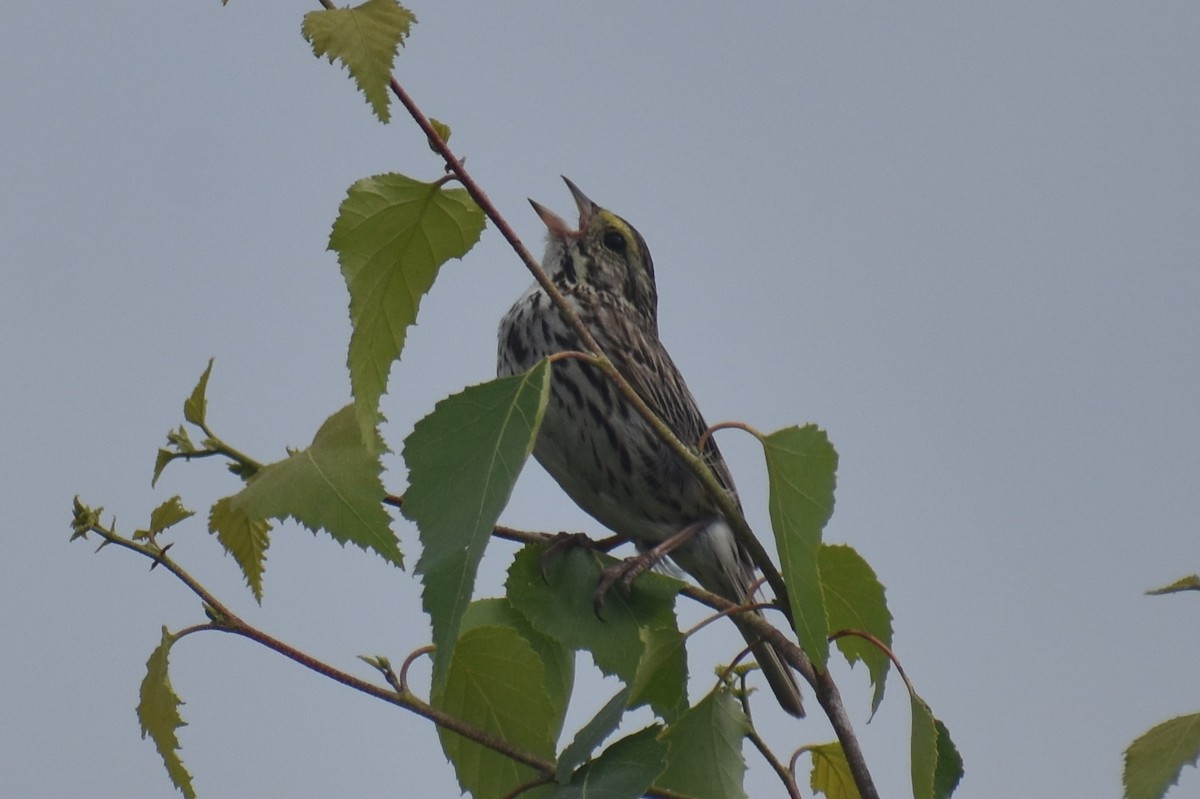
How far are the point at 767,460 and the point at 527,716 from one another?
672mm

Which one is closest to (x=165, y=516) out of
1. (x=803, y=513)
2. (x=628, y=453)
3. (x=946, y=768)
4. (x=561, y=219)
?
(x=803, y=513)

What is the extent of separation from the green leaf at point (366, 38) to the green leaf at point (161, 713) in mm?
1156

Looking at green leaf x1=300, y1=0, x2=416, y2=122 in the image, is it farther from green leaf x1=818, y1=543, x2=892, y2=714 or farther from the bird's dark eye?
the bird's dark eye

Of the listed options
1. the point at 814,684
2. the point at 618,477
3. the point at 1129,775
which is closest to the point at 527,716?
the point at 814,684

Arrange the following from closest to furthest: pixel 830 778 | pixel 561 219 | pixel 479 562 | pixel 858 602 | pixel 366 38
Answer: pixel 479 562 < pixel 366 38 < pixel 858 602 < pixel 830 778 < pixel 561 219

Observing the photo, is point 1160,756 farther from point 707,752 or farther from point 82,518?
point 82,518

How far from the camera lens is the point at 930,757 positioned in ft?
8.28

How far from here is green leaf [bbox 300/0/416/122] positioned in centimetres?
223

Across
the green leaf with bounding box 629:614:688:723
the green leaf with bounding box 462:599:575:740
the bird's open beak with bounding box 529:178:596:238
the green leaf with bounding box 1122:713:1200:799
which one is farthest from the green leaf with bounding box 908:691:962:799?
the bird's open beak with bounding box 529:178:596:238

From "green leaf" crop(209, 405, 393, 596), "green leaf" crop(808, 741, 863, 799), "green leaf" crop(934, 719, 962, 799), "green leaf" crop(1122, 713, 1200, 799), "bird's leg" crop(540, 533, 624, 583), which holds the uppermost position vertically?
"green leaf" crop(209, 405, 393, 596)

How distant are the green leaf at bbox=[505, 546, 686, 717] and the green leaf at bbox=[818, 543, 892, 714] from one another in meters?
0.32

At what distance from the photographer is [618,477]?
16.9 ft

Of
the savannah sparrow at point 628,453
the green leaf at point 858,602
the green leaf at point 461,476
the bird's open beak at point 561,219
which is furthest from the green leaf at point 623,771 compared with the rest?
the bird's open beak at point 561,219

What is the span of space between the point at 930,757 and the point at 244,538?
1416mm
